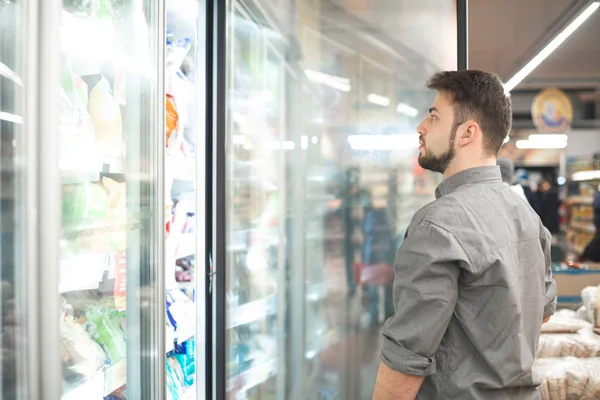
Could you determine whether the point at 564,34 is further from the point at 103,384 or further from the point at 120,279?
the point at 103,384

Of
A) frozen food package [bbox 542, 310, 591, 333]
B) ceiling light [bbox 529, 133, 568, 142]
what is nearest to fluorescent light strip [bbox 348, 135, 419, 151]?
frozen food package [bbox 542, 310, 591, 333]

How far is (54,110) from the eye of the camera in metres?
1.18

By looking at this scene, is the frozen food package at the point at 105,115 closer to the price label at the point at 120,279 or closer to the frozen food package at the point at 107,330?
the price label at the point at 120,279

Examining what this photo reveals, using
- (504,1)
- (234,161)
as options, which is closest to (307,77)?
(234,161)

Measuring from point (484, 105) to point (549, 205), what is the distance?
10763 millimetres

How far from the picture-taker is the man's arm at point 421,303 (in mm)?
1225

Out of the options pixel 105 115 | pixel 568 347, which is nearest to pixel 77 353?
pixel 105 115

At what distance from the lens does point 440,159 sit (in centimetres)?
145

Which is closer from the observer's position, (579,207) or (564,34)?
(564,34)

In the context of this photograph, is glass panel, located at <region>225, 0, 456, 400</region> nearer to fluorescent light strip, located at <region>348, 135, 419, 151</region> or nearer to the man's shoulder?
fluorescent light strip, located at <region>348, 135, 419, 151</region>

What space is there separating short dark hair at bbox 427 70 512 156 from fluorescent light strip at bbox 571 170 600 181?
37.2ft

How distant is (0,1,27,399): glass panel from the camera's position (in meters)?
1.11

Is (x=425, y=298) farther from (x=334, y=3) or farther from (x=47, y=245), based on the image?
(x=334, y=3)

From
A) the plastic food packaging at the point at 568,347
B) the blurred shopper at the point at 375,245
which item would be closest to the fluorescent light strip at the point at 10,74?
the blurred shopper at the point at 375,245
